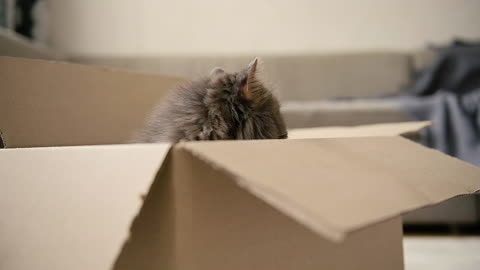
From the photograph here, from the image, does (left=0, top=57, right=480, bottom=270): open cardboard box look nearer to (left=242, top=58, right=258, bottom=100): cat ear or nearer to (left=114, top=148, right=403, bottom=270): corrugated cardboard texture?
(left=114, top=148, right=403, bottom=270): corrugated cardboard texture

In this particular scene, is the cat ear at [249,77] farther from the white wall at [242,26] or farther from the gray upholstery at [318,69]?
the white wall at [242,26]

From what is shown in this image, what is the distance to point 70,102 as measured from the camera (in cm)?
112

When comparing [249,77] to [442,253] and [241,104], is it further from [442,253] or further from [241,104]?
[442,253]

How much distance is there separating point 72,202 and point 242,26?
9.00 ft

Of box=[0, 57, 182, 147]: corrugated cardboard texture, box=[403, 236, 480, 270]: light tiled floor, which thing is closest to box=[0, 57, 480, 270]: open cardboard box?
box=[0, 57, 182, 147]: corrugated cardboard texture

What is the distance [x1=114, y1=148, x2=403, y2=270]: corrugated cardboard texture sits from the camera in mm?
553

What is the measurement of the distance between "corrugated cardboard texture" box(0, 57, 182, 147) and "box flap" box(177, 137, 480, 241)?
2.16 feet

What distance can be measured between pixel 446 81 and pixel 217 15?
1677 millimetres

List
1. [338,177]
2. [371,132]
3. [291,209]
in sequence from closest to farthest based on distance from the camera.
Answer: [291,209], [338,177], [371,132]

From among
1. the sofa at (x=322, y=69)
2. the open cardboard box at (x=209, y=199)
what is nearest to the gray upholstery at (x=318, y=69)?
the sofa at (x=322, y=69)

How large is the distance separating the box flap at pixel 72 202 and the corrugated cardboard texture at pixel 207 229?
5 cm

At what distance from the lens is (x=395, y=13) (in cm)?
305

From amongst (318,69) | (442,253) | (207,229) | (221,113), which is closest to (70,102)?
(221,113)

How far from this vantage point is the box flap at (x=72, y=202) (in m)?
0.52
